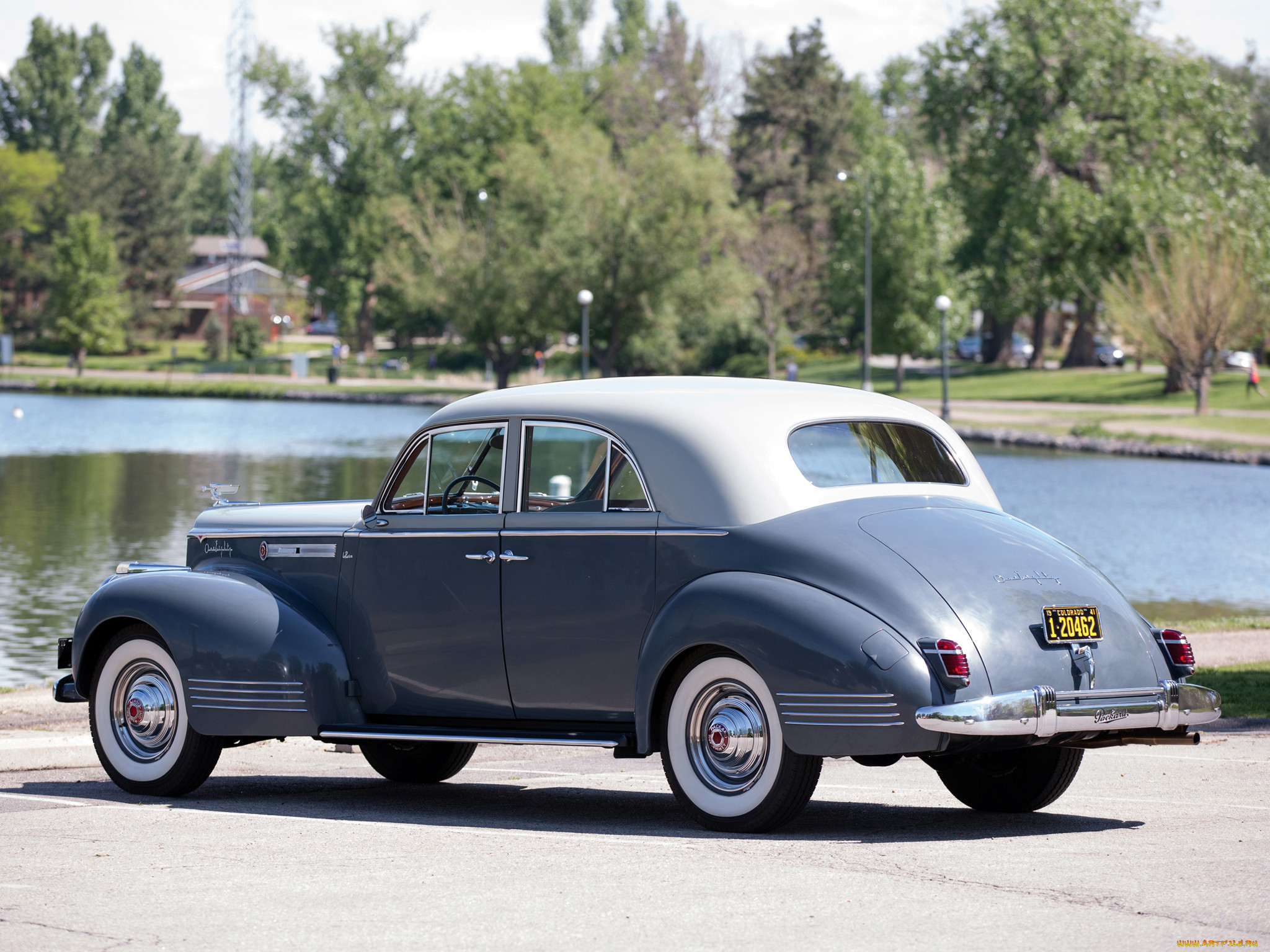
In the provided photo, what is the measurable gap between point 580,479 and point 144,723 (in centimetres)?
250

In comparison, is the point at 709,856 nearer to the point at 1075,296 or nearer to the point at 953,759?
the point at 953,759

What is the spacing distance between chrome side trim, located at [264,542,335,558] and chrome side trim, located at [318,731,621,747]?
3.00 feet

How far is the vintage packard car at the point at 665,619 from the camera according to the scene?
6.38 m

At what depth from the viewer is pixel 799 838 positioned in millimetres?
6496

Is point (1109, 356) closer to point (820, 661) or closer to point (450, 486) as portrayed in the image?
point (450, 486)

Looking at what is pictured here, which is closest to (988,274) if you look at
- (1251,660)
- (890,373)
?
(890,373)

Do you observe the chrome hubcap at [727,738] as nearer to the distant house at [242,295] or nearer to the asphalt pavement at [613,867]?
the asphalt pavement at [613,867]

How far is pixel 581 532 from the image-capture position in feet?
23.4

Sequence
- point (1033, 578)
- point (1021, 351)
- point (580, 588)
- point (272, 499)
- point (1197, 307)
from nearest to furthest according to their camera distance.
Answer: point (1033, 578), point (580, 588), point (272, 499), point (1197, 307), point (1021, 351)

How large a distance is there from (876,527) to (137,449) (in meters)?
40.2

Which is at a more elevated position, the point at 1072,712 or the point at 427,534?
the point at 427,534

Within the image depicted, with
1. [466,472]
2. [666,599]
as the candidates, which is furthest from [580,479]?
[666,599]

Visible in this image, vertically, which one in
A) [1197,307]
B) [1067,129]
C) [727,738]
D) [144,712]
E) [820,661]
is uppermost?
[1067,129]

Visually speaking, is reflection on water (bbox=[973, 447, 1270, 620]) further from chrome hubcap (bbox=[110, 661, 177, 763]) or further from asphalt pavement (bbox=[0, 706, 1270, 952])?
chrome hubcap (bbox=[110, 661, 177, 763])
